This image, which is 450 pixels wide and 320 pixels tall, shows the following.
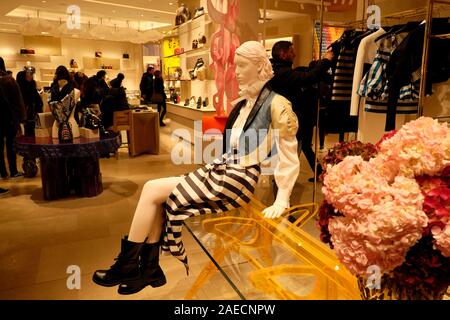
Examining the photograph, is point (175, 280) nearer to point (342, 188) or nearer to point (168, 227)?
point (168, 227)

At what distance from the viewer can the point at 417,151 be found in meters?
0.88

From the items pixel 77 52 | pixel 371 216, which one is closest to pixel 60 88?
pixel 371 216

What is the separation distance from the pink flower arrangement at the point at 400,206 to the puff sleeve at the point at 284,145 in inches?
38.2

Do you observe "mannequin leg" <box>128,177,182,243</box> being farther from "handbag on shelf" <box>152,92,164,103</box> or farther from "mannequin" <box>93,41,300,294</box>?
"handbag on shelf" <box>152,92,164,103</box>

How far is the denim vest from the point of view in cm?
193

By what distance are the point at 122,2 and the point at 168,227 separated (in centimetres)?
915

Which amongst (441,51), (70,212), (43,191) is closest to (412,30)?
(441,51)

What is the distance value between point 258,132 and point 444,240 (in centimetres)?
121

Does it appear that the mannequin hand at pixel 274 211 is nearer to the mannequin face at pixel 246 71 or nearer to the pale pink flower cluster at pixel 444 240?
the mannequin face at pixel 246 71

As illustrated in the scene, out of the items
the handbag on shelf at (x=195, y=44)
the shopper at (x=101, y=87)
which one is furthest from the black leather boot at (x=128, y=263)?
the handbag on shelf at (x=195, y=44)

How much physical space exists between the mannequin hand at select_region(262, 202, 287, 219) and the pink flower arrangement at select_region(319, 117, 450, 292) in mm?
908

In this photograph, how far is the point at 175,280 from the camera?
2557mm

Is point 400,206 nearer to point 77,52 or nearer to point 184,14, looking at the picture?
point 184,14

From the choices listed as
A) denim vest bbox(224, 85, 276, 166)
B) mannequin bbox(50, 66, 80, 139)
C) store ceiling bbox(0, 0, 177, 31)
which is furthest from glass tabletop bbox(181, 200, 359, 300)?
store ceiling bbox(0, 0, 177, 31)
